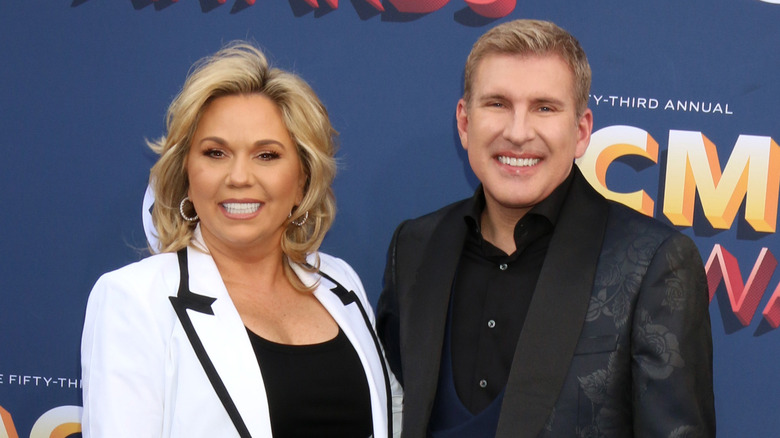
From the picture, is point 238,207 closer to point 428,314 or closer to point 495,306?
point 428,314

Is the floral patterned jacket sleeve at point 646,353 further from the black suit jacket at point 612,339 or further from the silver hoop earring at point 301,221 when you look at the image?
the silver hoop earring at point 301,221

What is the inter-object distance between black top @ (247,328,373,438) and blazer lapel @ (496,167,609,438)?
507 mm

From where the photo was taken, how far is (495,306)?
1968mm

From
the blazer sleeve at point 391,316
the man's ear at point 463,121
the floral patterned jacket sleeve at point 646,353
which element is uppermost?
the man's ear at point 463,121

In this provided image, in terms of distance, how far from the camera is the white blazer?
1860mm

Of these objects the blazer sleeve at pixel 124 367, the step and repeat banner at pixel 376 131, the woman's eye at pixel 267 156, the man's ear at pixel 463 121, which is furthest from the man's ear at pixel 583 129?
the blazer sleeve at pixel 124 367

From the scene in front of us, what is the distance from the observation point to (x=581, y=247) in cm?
189

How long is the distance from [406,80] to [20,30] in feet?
4.45

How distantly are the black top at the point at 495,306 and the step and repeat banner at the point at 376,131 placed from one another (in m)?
0.68

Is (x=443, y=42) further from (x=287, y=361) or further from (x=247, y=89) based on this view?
(x=287, y=361)

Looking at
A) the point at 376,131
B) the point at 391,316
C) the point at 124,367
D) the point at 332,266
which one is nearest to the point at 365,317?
the point at 391,316

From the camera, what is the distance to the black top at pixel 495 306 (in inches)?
Result: 75.9

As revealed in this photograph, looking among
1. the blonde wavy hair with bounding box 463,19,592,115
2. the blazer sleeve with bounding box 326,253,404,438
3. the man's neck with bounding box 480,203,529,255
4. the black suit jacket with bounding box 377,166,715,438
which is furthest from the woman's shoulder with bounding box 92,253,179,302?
the blonde wavy hair with bounding box 463,19,592,115

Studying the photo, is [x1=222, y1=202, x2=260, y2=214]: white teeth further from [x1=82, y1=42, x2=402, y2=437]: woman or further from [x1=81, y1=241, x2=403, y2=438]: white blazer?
[x1=81, y1=241, x2=403, y2=438]: white blazer
